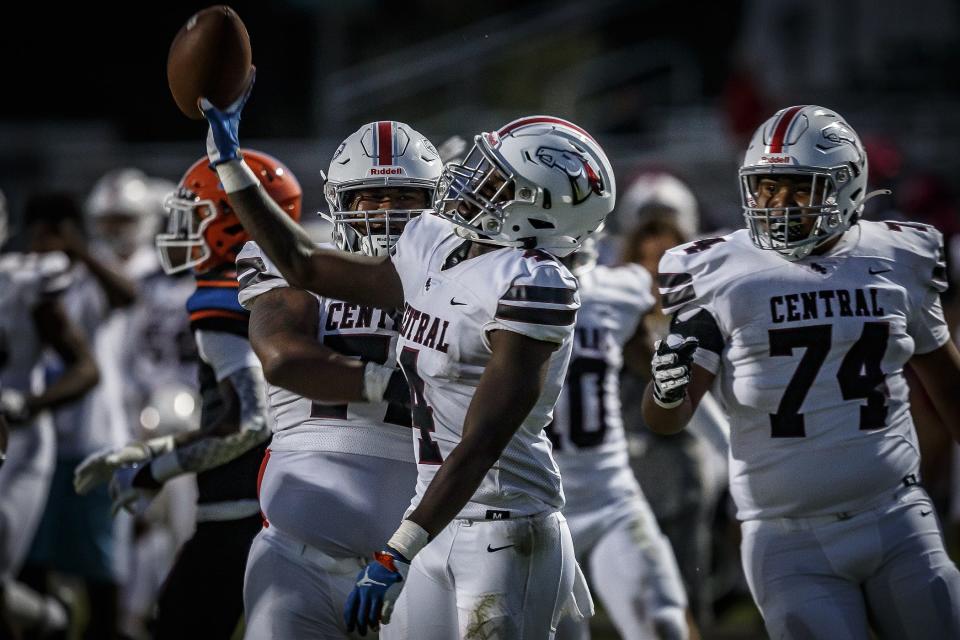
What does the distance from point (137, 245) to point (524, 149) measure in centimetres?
543

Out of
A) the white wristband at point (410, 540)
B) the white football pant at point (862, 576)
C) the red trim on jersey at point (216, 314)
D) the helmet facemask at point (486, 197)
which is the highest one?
the helmet facemask at point (486, 197)

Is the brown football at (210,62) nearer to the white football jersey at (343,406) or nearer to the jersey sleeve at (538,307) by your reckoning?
the white football jersey at (343,406)

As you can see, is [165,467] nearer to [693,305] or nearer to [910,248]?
[693,305]

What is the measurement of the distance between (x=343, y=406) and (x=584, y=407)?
142 centimetres

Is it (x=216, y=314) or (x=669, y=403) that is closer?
(x=669, y=403)

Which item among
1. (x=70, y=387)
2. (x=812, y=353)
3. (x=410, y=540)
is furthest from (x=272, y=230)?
(x=70, y=387)

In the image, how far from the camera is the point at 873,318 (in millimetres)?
3588

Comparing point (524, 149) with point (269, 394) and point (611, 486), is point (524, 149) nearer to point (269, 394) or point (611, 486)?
point (269, 394)

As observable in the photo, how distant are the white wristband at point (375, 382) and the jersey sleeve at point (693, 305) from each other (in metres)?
0.80

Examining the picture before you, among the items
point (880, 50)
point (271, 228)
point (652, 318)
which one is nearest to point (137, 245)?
point (652, 318)

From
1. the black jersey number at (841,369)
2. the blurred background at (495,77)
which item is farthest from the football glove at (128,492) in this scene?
the blurred background at (495,77)

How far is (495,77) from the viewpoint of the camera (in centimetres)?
1450

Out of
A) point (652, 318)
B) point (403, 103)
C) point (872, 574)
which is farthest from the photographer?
point (403, 103)

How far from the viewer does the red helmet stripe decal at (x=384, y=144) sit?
3648 millimetres
